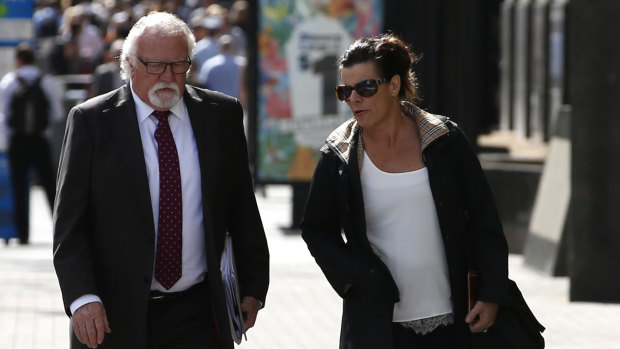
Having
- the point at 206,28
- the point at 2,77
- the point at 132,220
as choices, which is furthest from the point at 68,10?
the point at 132,220

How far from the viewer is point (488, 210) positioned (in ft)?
16.1

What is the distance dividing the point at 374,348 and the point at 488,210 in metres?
0.62

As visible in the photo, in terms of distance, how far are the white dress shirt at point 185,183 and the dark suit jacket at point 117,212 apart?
0.13 ft

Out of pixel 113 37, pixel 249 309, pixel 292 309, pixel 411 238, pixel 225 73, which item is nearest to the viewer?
pixel 411 238

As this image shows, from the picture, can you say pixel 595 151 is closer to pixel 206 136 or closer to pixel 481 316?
pixel 481 316

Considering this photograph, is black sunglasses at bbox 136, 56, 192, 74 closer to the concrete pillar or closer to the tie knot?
the tie knot

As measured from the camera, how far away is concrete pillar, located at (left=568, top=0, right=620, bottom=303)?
9.73 m

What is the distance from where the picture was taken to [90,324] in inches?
185

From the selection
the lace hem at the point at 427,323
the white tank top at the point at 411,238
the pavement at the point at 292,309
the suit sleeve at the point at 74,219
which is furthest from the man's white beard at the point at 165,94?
the pavement at the point at 292,309

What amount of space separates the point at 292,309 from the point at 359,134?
5.07 m

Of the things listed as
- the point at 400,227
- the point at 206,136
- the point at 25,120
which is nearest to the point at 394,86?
the point at 400,227

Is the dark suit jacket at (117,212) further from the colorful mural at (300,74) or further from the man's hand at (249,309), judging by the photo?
the colorful mural at (300,74)

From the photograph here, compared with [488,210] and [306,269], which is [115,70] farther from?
[488,210]

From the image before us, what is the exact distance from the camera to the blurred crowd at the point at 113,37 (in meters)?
17.0
